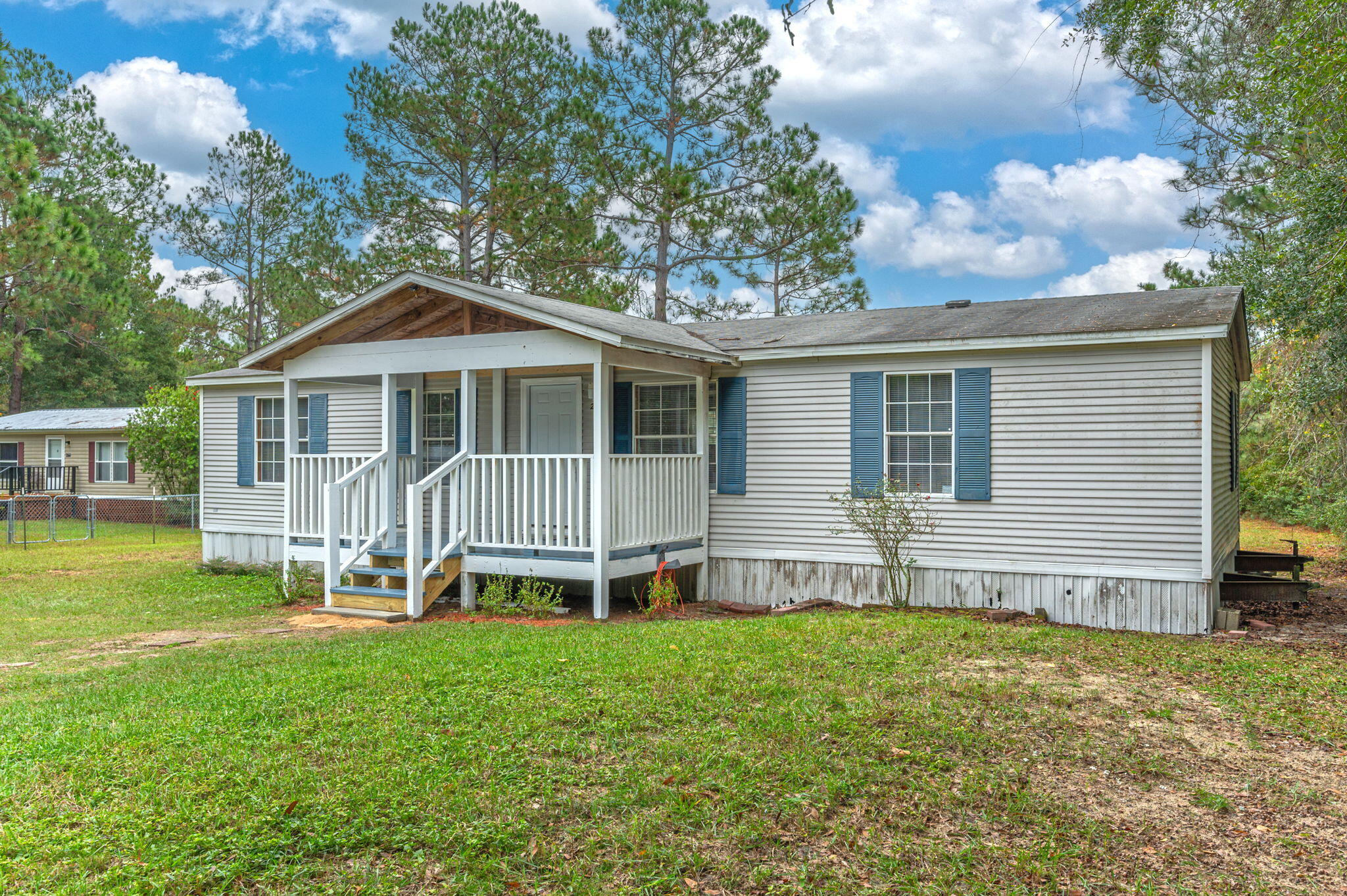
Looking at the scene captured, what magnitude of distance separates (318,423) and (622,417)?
5560 millimetres

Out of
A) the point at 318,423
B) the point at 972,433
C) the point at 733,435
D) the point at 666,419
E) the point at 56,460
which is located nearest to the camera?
the point at 972,433

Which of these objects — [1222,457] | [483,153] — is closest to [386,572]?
[1222,457]

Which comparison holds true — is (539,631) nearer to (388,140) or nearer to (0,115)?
(388,140)

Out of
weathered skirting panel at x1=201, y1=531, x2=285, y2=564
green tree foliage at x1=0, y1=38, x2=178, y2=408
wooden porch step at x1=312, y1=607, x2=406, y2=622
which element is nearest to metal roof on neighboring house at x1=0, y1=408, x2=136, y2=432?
green tree foliage at x1=0, y1=38, x2=178, y2=408

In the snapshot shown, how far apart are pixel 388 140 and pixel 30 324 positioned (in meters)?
16.4

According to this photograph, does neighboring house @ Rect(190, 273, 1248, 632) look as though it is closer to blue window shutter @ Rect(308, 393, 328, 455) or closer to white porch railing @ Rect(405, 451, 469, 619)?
white porch railing @ Rect(405, 451, 469, 619)

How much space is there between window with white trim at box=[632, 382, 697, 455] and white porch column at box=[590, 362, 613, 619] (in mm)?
1956

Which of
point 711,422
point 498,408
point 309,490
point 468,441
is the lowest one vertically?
point 309,490

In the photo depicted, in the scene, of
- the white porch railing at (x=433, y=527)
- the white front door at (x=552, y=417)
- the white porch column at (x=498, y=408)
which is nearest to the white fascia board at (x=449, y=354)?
the white porch column at (x=498, y=408)

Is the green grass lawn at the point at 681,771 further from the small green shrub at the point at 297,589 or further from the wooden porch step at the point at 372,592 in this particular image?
the small green shrub at the point at 297,589

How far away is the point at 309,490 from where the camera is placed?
35.4ft

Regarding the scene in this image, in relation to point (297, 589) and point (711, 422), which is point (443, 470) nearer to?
point (297, 589)

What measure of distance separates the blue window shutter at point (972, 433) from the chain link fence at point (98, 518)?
55.8ft

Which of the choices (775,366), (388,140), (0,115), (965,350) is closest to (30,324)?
(0,115)
